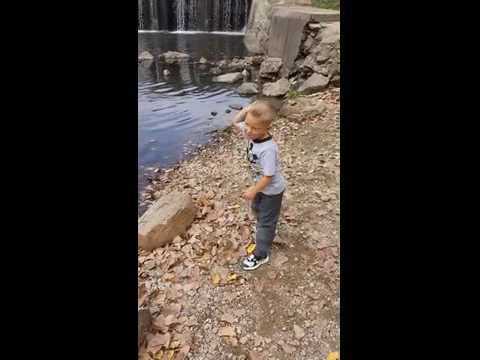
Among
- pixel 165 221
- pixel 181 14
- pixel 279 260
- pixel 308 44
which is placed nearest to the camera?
pixel 279 260

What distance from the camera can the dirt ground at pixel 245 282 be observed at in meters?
2.27

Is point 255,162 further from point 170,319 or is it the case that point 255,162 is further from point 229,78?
point 229,78

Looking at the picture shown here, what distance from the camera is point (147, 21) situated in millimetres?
17891

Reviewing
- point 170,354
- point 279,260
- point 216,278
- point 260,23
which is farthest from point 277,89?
point 170,354

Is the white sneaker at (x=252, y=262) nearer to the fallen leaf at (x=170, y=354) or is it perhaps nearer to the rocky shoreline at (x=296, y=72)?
the fallen leaf at (x=170, y=354)

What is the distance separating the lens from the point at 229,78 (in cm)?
1020

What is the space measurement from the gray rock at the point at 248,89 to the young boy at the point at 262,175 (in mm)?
6277

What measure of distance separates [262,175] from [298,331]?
3.49ft

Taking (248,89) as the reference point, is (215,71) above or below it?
above

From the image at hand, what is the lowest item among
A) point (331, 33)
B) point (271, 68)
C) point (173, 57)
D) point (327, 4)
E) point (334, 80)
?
point (334, 80)

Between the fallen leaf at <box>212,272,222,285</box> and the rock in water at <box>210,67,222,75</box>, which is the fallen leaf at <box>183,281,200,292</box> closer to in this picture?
the fallen leaf at <box>212,272,222,285</box>

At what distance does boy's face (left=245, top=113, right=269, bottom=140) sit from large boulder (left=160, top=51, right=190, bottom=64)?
10.7 metres

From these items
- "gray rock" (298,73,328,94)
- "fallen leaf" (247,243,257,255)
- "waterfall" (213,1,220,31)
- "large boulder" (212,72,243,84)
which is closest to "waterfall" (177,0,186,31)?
"waterfall" (213,1,220,31)

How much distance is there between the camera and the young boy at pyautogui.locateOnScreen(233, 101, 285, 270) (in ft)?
7.86
